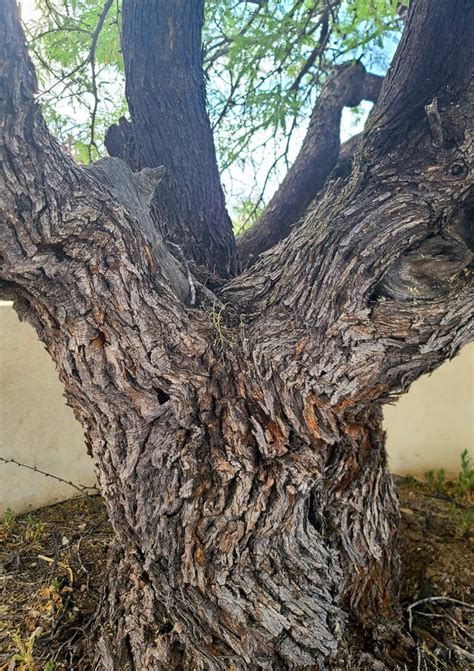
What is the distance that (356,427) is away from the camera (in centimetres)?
210

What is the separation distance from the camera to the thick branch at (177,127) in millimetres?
2504

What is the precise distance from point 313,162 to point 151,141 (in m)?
1.13

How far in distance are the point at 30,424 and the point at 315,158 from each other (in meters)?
2.47

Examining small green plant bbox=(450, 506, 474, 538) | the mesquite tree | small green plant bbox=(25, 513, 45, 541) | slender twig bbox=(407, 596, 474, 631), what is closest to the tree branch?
the mesquite tree

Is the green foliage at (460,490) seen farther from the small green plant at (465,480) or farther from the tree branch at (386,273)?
the tree branch at (386,273)

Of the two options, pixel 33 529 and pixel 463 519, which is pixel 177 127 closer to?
pixel 33 529

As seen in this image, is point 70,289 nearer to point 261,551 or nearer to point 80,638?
point 261,551

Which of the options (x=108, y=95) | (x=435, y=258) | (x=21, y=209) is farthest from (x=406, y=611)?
(x=108, y=95)

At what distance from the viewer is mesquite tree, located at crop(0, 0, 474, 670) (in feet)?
5.89

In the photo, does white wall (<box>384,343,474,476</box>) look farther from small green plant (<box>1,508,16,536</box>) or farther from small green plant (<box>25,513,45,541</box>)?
small green plant (<box>1,508,16,536</box>)

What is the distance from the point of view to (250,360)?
196 centimetres

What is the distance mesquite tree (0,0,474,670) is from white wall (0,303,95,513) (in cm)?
144

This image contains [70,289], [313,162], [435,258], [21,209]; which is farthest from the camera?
[313,162]

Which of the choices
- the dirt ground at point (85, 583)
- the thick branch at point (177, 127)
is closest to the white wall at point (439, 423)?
the dirt ground at point (85, 583)
